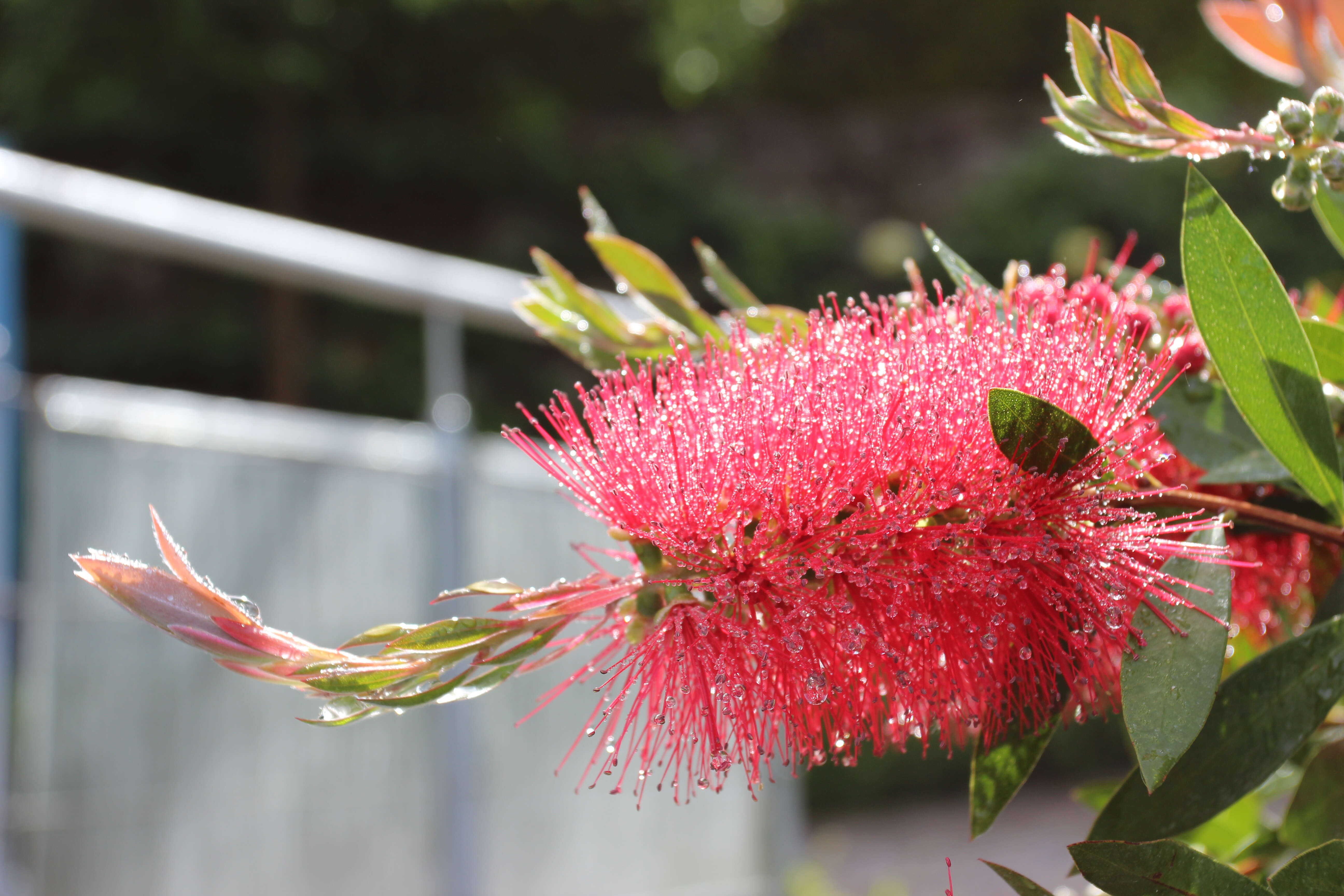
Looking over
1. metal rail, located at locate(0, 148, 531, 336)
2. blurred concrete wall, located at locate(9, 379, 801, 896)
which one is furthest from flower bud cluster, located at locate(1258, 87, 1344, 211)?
blurred concrete wall, located at locate(9, 379, 801, 896)

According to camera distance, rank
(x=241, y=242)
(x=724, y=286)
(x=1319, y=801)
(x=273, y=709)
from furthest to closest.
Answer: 1. (x=273, y=709)
2. (x=241, y=242)
3. (x=724, y=286)
4. (x=1319, y=801)

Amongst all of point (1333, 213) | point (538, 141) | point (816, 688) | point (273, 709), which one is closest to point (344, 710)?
point (816, 688)

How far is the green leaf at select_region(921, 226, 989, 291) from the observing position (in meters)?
0.35

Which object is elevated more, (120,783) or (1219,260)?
(1219,260)

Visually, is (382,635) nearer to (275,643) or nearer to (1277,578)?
(275,643)

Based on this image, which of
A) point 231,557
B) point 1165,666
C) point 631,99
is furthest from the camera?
point 631,99

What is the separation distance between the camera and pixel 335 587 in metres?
1.88

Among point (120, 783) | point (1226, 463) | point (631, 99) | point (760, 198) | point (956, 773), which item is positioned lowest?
point (956, 773)

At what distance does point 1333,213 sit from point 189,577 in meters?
0.38

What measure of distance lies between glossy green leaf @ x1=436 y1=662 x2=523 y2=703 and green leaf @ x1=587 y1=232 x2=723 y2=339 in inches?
7.6

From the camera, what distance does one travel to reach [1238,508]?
0.98 feet

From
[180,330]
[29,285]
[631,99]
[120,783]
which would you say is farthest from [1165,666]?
[631,99]

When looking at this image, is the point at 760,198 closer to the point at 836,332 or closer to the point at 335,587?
the point at 335,587

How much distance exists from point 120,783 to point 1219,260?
1.67 metres
